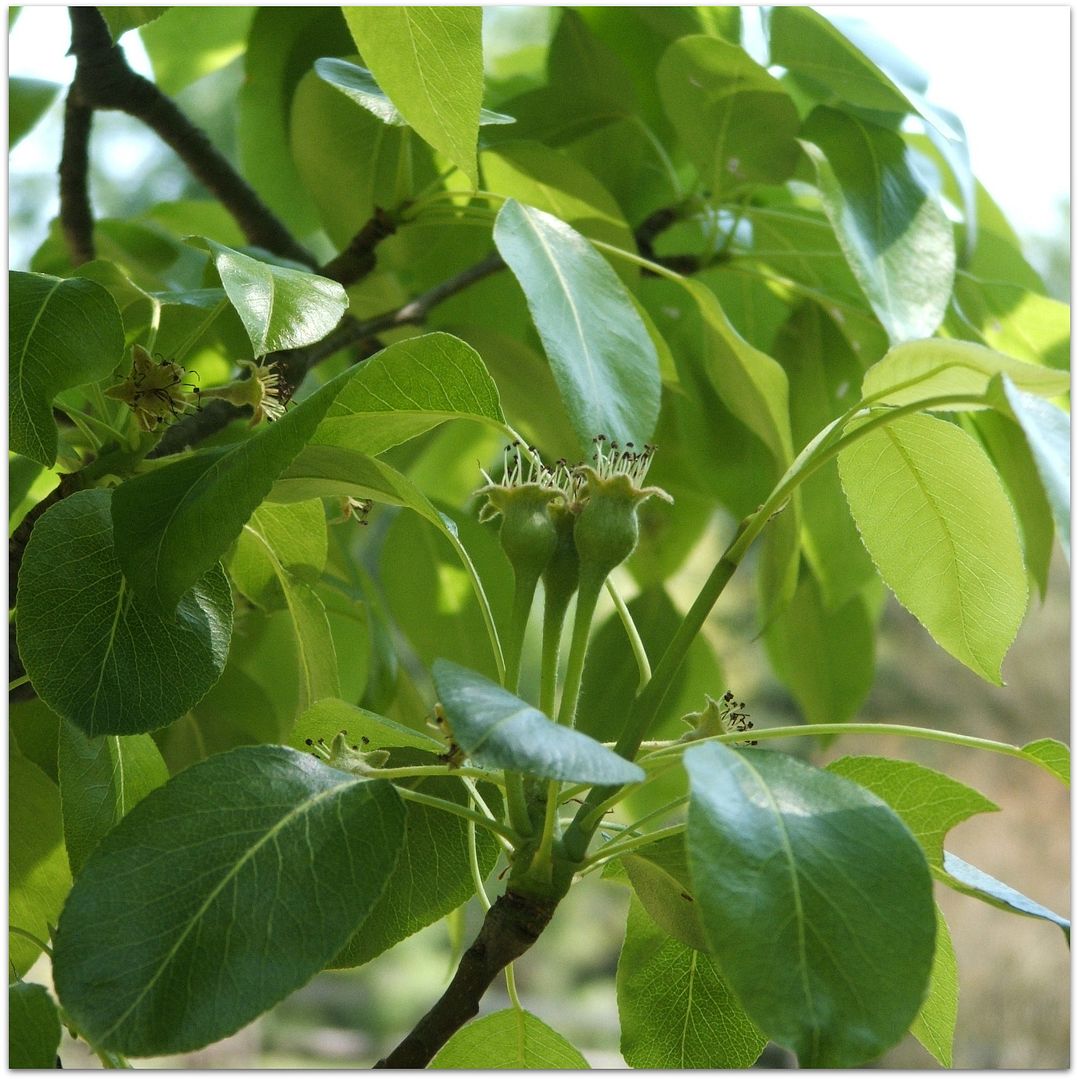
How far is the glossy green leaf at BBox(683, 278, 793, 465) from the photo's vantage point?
0.36 meters

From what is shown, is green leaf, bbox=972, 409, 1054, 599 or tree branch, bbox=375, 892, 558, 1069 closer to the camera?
tree branch, bbox=375, 892, 558, 1069

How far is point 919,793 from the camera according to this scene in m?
0.28

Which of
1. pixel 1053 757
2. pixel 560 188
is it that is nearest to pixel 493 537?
pixel 560 188

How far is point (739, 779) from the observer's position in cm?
21

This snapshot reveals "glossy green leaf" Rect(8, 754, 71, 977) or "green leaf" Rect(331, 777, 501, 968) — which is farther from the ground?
"green leaf" Rect(331, 777, 501, 968)

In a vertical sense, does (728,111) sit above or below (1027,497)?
above

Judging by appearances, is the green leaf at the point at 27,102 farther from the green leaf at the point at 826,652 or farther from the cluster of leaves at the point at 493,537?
the green leaf at the point at 826,652

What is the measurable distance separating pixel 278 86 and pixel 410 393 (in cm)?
31

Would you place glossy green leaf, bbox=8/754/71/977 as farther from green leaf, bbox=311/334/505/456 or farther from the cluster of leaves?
green leaf, bbox=311/334/505/456

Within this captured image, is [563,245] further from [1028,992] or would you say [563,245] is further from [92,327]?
[1028,992]

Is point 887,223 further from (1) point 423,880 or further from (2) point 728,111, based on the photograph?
(1) point 423,880

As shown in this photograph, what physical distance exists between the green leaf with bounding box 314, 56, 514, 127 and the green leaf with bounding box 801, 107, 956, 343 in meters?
0.11

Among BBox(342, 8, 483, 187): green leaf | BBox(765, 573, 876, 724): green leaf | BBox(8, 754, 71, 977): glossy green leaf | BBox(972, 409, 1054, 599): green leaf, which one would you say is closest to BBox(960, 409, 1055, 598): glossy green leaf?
BBox(972, 409, 1054, 599): green leaf

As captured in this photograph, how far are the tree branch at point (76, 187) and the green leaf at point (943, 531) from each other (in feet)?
1.02
